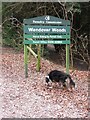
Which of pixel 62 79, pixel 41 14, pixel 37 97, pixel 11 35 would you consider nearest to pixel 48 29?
pixel 62 79

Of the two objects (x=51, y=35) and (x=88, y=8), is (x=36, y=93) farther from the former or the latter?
(x=88, y=8)

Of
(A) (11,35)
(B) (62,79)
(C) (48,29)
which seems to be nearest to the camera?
(B) (62,79)

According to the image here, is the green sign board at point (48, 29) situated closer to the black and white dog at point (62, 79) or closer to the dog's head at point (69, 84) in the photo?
the black and white dog at point (62, 79)

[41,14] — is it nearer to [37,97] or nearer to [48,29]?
[48,29]

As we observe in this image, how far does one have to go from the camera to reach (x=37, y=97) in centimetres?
618

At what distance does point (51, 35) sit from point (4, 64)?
2035mm

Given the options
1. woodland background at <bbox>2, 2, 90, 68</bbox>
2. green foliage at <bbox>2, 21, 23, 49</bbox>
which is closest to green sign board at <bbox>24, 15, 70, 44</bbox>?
woodland background at <bbox>2, 2, 90, 68</bbox>

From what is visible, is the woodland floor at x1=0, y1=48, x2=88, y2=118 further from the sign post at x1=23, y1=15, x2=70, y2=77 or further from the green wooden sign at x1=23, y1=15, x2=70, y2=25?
the green wooden sign at x1=23, y1=15, x2=70, y2=25

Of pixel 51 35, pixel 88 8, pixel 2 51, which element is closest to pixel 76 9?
pixel 88 8

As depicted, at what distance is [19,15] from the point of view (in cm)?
1083

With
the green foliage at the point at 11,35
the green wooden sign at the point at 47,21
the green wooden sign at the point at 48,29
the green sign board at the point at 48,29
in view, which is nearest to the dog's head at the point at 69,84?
the green sign board at the point at 48,29

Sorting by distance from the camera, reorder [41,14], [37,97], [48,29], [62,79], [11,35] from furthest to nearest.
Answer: [11,35], [41,14], [48,29], [62,79], [37,97]

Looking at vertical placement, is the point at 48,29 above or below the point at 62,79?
above

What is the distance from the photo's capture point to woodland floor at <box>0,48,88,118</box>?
212 inches
